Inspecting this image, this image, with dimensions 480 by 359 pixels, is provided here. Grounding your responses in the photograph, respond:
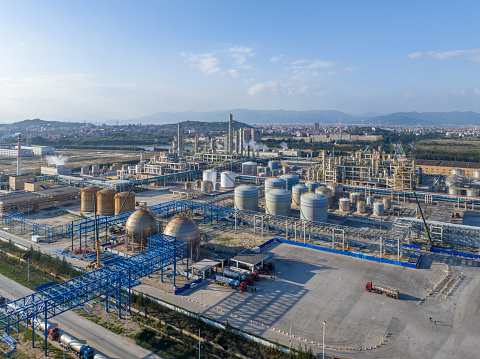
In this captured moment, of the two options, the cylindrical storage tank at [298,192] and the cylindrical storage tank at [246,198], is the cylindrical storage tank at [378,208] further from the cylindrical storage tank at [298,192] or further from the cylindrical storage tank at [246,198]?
the cylindrical storage tank at [246,198]

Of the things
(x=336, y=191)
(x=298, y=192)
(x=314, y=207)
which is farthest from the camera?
(x=336, y=191)

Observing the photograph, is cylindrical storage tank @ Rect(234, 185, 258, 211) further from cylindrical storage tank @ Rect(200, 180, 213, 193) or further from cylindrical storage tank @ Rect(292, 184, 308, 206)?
cylindrical storage tank @ Rect(200, 180, 213, 193)

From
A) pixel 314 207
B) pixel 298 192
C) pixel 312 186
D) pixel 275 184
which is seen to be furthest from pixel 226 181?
pixel 314 207

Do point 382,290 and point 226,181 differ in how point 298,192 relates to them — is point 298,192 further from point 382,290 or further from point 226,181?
point 382,290

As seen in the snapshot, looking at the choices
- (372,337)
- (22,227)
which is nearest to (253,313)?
(372,337)

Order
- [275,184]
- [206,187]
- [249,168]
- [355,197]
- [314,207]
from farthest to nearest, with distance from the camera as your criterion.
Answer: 1. [249,168]
2. [206,187]
3. [275,184]
4. [355,197]
5. [314,207]

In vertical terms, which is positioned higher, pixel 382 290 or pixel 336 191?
pixel 336 191

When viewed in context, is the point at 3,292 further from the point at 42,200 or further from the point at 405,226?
the point at 405,226
